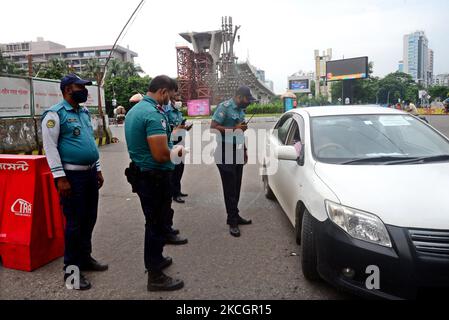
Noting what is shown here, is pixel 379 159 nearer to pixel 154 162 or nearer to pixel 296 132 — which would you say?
pixel 296 132

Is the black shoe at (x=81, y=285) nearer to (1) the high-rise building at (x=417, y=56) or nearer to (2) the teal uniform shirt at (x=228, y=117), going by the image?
(2) the teal uniform shirt at (x=228, y=117)

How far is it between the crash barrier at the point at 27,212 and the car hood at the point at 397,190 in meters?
2.61

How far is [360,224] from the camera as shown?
2.44m

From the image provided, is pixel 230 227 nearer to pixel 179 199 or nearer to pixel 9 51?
pixel 179 199

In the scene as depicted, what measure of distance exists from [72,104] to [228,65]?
232ft

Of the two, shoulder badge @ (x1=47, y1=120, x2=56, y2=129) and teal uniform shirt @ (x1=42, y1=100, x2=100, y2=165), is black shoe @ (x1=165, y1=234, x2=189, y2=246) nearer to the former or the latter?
teal uniform shirt @ (x1=42, y1=100, x2=100, y2=165)

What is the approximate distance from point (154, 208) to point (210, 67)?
265 feet

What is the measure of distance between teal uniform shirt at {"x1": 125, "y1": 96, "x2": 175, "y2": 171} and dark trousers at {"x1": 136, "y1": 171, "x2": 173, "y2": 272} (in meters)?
0.09

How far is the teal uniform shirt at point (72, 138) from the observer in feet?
10.2

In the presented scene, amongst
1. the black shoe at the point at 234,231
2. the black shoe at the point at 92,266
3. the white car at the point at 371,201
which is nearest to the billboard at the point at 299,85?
the black shoe at the point at 234,231

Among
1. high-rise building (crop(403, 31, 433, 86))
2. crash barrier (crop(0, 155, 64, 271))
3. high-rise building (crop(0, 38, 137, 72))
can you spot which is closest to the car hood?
crash barrier (crop(0, 155, 64, 271))

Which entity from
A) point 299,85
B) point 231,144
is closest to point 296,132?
point 231,144

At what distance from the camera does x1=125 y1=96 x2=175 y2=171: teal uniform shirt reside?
2746mm
